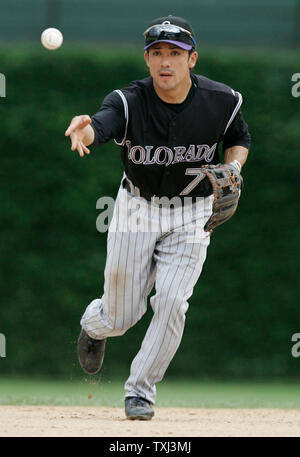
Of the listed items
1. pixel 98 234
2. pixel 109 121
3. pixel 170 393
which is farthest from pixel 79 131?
pixel 170 393

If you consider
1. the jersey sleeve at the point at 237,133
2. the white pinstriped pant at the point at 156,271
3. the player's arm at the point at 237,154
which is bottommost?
the white pinstriped pant at the point at 156,271

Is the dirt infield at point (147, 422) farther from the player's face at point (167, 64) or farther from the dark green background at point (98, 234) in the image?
the dark green background at point (98, 234)

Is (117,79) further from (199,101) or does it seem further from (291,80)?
(199,101)

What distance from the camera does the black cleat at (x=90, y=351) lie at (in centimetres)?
623

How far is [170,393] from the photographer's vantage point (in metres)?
8.68

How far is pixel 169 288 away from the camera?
5531 millimetres

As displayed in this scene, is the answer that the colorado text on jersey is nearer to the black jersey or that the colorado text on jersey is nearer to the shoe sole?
the black jersey

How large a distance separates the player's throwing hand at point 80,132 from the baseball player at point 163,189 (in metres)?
0.41

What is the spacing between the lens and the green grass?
7.24 metres

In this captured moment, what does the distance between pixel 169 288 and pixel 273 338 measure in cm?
373

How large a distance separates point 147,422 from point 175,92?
6.27ft

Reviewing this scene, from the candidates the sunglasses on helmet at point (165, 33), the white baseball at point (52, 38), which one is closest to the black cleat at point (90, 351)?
the sunglasses on helmet at point (165, 33)

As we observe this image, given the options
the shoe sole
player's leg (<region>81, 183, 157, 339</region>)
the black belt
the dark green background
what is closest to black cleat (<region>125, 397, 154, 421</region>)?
the shoe sole

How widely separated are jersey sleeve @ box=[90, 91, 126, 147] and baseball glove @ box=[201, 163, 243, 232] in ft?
1.78
